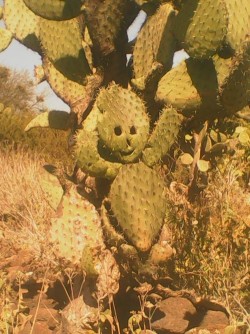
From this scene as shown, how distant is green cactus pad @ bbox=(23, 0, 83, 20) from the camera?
4.28m

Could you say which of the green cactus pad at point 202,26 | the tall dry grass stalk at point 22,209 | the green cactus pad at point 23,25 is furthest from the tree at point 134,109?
the tall dry grass stalk at point 22,209

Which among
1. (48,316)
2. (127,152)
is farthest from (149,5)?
(48,316)

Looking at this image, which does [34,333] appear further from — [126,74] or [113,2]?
[113,2]

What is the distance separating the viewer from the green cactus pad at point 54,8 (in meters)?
4.28

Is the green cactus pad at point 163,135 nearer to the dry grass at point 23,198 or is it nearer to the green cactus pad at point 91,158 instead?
the green cactus pad at point 91,158

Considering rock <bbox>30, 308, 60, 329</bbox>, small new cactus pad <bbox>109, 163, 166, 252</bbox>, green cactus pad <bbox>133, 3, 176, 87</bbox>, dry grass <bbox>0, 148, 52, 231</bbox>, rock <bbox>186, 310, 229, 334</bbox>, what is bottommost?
dry grass <bbox>0, 148, 52, 231</bbox>

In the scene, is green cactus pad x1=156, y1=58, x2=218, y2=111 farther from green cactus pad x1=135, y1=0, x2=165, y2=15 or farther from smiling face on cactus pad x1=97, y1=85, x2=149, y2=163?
green cactus pad x1=135, y1=0, x2=165, y2=15

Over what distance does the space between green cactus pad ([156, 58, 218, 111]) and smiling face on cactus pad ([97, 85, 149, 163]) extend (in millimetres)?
179

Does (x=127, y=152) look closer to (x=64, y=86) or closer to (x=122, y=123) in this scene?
(x=122, y=123)

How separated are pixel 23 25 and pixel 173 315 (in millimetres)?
2447

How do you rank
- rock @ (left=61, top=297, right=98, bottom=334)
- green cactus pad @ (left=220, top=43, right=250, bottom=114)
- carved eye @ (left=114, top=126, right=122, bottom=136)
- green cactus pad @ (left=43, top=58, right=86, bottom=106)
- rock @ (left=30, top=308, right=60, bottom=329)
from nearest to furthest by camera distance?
1. green cactus pad @ (left=220, top=43, right=250, bottom=114)
2. carved eye @ (left=114, top=126, right=122, bottom=136)
3. rock @ (left=61, top=297, right=98, bottom=334)
4. rock @ (left=30, top=308, right=60, bottom=329)
5. green cactus pad @ (left=43, top=58, right=86, bottom=106)

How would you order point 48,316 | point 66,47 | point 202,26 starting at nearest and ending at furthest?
point 202,26, point 66,47, point 48,316

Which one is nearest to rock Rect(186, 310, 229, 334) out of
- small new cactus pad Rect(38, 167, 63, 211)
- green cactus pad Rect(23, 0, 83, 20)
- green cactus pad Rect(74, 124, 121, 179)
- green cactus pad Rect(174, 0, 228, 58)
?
green cactus pad Rect(74, 124, 121, 179)

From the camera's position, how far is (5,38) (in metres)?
5.20
